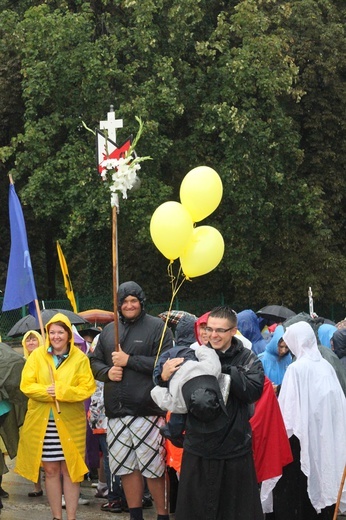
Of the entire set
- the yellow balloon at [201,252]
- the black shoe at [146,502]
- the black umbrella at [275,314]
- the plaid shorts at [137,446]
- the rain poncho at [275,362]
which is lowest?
the black shoe at [146,502]

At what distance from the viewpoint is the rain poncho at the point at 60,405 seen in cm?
776

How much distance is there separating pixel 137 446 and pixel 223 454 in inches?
73.8

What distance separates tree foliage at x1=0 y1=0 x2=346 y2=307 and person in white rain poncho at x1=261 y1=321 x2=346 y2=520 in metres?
16.6

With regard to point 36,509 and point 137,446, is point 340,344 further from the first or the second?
point 36,509

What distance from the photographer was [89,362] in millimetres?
7957

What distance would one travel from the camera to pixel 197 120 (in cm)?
2561

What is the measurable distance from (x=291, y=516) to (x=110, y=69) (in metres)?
17.9

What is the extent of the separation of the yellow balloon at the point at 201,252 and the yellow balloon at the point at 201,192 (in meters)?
0.15

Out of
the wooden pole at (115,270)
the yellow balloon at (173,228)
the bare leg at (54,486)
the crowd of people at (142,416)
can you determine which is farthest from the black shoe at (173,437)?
the bare leg at (54,486)

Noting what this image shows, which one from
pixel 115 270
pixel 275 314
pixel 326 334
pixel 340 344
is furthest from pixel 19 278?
pixel 275 314

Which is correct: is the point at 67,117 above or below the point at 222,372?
above

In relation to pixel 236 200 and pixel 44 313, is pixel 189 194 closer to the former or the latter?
pixel 44 313

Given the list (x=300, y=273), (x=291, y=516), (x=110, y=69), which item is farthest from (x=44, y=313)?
(x=300, y=273)

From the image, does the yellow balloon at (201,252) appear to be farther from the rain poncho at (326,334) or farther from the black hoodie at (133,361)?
the rain poncho at (326,334)
